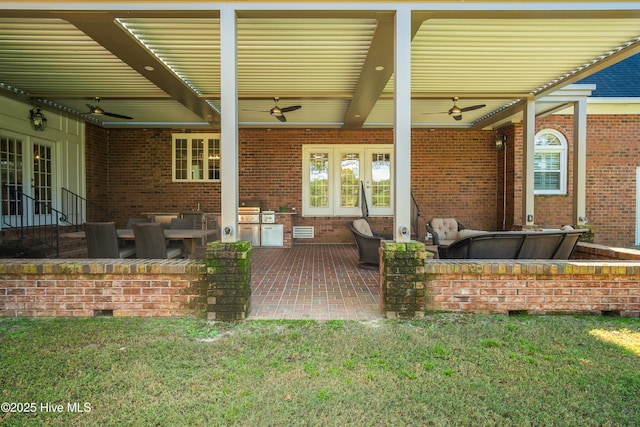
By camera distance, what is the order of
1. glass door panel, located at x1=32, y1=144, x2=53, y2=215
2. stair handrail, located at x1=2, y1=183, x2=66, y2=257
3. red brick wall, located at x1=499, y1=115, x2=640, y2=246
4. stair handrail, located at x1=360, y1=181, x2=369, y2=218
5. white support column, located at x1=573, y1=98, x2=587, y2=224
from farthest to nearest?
stair handrail, located at x1=360, y1=181, x2=369, y2=218 → red brick wall, located at x1=499, y1=115, x2=640, y2=246 → glass door panel, located at x1=32, y1=144, x2=53, y2=215 → stair handrail, located at x1=2, y1=183, x2=66, y2=257 → white support column, located at x1=573, y1=98, x2=587, y2=224

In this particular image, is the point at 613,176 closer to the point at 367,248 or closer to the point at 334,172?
the point at 334,172

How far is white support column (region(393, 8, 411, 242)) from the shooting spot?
3588 mm

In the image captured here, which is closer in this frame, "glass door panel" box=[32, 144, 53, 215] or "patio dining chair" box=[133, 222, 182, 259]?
"patio dining chair" box=[133, 222, 182, 259]

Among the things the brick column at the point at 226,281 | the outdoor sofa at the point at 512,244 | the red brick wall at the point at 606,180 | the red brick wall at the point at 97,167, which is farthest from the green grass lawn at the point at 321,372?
the red brick wall at the point at 97,167

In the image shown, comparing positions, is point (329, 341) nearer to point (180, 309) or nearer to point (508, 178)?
point (180, 309)

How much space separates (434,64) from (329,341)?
4432 millimetres

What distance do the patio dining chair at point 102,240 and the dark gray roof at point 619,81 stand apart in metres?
11.6

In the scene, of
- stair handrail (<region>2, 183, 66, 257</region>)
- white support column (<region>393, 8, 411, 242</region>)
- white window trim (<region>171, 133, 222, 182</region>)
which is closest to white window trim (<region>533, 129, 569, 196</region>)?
Answer: white support column (<region>393, 8, 411, 242</region>)

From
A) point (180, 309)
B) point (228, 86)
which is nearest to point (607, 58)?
point (228, 86)

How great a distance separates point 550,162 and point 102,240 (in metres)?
10.2

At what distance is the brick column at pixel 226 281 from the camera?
3.52m

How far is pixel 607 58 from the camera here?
5.12m

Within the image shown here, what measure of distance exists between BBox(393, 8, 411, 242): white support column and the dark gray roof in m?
8.85

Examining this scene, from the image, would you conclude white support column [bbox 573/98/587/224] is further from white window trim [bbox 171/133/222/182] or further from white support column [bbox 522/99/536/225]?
white window trim [bbox 171/133/222/182]
